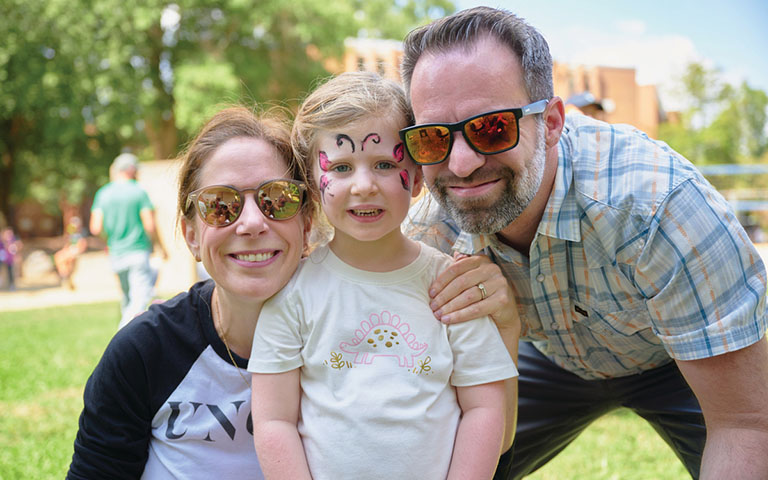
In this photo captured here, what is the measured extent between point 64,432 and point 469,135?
4.46m

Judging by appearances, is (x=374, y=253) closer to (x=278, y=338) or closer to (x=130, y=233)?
(x=278, y=338)

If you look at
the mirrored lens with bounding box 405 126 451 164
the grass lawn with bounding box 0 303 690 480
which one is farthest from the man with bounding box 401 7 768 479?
the grass lawn with bounding box 0 303 690 480

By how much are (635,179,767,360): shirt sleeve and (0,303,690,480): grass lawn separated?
228cm

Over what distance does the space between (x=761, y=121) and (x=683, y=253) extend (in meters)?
60.8

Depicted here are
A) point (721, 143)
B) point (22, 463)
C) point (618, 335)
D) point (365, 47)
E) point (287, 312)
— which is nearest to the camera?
point (287, 312)

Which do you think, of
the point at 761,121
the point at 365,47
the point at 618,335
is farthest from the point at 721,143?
the point at 618,335

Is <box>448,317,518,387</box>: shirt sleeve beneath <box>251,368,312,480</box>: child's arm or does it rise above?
above

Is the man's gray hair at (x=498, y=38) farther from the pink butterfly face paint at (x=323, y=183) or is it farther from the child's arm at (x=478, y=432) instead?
the child's arm at (x=478, y=432)

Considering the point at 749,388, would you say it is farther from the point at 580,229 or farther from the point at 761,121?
the point at 761,121

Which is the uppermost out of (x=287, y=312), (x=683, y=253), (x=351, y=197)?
(x=351, y=197)

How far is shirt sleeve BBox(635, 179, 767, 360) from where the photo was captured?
220 centimetres

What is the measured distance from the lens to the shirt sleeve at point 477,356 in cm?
211

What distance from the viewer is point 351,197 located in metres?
2.16

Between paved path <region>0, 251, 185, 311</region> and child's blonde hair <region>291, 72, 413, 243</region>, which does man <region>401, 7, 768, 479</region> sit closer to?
child's blonde hair <region>291, 72, 413, 243</region>
